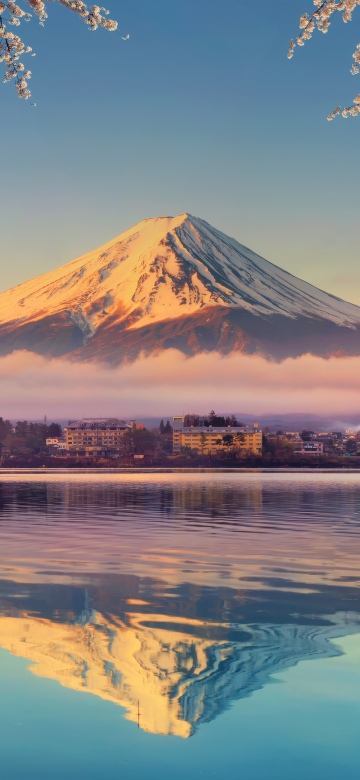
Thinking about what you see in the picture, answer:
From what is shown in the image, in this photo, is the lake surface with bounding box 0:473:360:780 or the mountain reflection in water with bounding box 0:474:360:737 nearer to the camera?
the lake surface with bounding box 0:473:360:780

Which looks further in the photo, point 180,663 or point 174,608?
point 174,608

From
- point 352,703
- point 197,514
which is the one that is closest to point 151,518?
point 197,514

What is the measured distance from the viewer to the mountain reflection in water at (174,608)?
12125 mm

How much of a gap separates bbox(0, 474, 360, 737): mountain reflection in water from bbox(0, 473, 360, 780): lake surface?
0.04 metres

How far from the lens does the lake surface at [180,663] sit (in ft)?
31.6

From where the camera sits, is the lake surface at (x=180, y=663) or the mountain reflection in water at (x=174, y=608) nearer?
the lake surface at (x=180, y=663)

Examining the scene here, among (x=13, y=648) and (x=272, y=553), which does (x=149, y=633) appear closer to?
(x=13, y=648)

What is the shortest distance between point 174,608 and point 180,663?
4368 mm

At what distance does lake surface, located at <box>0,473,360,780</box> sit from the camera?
9617mm

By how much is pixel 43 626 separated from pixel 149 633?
1.94m

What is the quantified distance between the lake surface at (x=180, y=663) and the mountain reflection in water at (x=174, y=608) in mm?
43

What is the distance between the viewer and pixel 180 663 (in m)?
13.1

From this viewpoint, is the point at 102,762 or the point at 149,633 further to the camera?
the point at 149,633

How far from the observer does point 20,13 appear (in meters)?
11.4
